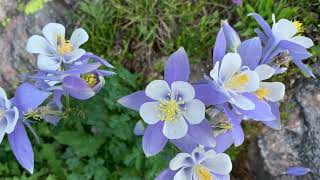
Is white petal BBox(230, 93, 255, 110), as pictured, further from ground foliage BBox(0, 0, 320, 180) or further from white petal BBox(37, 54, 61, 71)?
ground foliage BBox(0, 0, 320, 180)

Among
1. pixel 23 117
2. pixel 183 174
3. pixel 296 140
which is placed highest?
pixel 23 117

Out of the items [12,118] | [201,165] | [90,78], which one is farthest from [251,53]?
[12,118]

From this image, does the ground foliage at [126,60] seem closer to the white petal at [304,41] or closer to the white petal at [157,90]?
the white petal at [157,90]

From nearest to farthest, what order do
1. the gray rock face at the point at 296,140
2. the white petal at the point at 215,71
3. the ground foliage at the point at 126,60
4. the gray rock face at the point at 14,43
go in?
the white petal at the point at 215,71
the ground foliage at the point at 126,60
the gray rock face at the point at 296,140
the gray rock face at the point at 14,43

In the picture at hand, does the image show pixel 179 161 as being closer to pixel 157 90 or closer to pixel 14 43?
pixel 157 90

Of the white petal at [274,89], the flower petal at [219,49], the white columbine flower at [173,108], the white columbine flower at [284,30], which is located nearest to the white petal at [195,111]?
the white columbine flower at [173,108]

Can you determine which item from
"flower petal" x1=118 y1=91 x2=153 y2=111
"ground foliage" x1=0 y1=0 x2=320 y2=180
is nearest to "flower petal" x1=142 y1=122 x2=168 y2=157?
"flower petal" x1=118 y1=91 x2=153 y2=111

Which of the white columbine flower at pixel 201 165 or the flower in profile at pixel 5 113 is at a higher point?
the flower in profile at pixel 5 113
